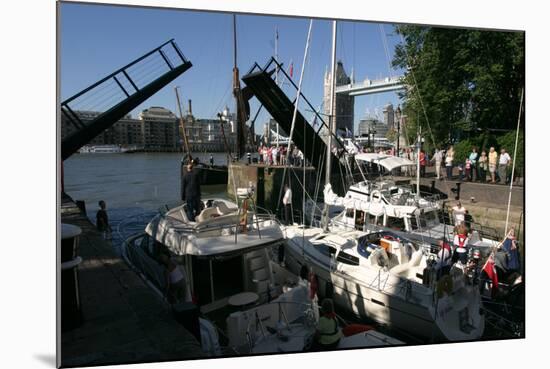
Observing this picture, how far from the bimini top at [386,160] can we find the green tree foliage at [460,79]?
1038mm

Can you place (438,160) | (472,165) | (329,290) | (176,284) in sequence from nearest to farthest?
(176,284)
(329,290)
(472,165)
(438,160)

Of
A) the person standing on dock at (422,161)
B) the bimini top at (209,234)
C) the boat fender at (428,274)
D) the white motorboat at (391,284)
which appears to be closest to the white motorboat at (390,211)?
the person standing on dock at (422,161)

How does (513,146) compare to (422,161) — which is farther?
→ (422,161)

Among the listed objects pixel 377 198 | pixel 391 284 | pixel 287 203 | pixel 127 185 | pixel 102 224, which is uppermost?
pixel 127 185

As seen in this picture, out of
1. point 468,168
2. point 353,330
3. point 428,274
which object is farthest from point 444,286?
point 468,168

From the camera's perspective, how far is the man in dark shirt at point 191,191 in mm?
3938

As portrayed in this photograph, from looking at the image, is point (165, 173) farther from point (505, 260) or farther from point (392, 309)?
point (505, 260)

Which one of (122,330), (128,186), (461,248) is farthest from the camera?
(128,186)

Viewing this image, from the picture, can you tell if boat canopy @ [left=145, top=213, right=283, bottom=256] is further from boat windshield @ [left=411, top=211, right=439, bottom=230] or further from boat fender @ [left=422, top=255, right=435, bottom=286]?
boat windshield @ [left=411, top=211, right=439, bottom=230]

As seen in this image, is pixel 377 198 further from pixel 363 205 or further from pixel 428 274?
pixel 428 274

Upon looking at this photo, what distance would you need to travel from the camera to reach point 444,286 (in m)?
3.64

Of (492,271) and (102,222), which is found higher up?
(102,222)

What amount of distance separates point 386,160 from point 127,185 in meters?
6.10

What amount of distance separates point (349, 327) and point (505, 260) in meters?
2.20
